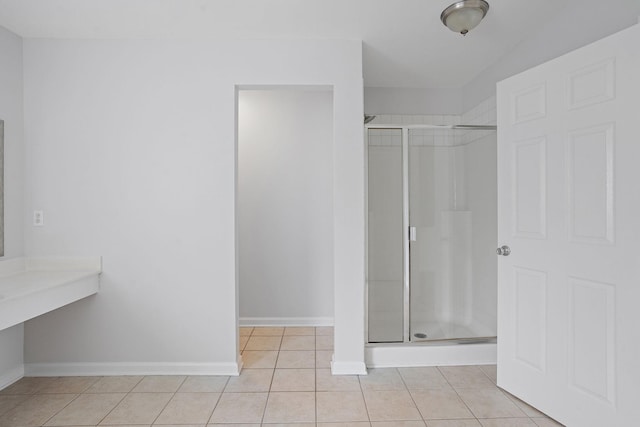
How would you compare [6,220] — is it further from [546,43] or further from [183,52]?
[546,43]

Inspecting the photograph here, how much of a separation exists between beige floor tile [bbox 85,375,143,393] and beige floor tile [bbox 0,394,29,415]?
358 mm

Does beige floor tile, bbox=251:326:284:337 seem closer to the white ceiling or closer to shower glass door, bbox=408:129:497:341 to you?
shower glass door, bbox=408:129:497:341

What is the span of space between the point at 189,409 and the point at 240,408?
11.6 inches

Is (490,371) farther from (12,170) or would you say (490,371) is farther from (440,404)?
(12,170)

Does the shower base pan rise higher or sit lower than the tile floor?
higher

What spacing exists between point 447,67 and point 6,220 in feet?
11.3

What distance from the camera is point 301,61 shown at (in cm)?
254

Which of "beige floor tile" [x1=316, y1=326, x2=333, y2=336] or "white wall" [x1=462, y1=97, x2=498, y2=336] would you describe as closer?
"white wall" [x1=462, y1=97, x2=498, y2=336]

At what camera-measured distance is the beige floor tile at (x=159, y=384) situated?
2.32m

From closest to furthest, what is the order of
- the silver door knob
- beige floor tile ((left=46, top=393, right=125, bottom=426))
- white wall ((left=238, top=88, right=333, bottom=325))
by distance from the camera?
beige floor tile ((left=46, top=393, right=125, bottom=426)), the silver door knob, white wall ((left=238, top=88, right=333, bottom=325))

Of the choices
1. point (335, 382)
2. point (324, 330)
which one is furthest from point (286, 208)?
point (335, 382)

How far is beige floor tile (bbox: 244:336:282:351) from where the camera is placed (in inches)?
119

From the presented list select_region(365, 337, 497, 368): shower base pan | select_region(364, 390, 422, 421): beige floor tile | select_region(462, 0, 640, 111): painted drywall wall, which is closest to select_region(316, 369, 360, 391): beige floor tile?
select_region(364, 390, 422, 421): beige floor tile

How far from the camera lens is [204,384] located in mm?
2389
